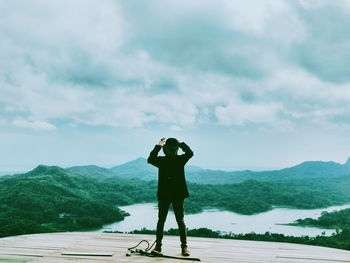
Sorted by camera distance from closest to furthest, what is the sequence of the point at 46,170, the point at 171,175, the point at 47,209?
the point at 171,175 < the point at 47,209 < the point at 46,170

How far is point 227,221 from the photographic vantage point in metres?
71.2

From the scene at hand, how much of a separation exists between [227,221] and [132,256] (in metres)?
68.6

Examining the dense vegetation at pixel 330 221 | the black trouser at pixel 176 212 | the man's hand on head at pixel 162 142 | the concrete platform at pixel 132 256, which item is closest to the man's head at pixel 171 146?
the man's hand on head at pixel 162 142

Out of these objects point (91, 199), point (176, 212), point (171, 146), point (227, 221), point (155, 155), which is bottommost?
point (227, 221)

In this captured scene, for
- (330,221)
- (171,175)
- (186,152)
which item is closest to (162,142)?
(186,152)

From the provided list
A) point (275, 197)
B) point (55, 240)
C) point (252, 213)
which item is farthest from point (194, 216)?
point (55, 240)

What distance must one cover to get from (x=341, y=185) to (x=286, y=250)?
144 meters

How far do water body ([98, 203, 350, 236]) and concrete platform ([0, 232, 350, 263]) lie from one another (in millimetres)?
51184

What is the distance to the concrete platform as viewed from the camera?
5.70 meters

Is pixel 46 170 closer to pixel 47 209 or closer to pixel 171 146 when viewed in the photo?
pixel 47 209

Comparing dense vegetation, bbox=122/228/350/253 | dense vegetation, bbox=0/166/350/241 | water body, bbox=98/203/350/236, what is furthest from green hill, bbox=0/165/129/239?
dense vegetation, bbox=122/228/350/253

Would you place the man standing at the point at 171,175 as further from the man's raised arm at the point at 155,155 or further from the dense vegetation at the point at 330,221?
the dense vegetation at the point at 330,221

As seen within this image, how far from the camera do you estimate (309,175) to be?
643ft

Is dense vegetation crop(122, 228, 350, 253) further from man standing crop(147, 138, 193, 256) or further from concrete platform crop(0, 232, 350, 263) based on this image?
man standing crop(147, 138, 193, 256)
